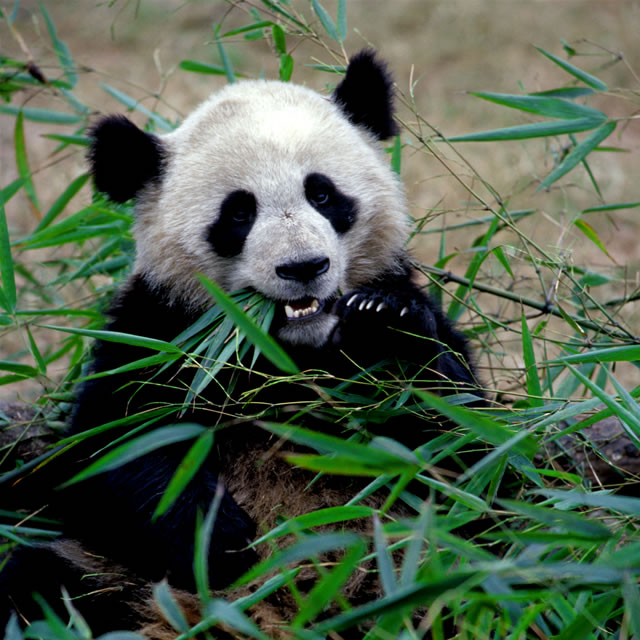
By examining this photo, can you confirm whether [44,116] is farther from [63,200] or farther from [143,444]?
[143,444]

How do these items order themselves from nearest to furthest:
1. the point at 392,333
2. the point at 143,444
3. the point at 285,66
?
the point at 143,444
the point at 392,333
the point at 285,66

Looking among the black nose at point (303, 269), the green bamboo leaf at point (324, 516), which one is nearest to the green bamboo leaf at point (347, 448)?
the green bamboo leaf at point (324, 516)

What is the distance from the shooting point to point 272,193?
2479 mm

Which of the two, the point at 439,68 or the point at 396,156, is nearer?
the point at 396,156

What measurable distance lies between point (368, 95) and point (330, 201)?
49 cm

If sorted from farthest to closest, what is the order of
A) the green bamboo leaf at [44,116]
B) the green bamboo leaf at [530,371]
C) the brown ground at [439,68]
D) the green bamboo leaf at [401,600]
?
the brown ground at [439,68] → the green bamboo leaf at [44,116] → the green bamboo leaf at [530,371] → the green bamboo leaf at [401,600]

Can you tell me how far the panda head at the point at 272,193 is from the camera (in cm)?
241

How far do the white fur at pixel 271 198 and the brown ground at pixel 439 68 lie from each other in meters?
2.61

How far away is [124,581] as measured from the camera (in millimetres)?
2404

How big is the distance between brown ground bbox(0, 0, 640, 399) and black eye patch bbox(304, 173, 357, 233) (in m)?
2.71

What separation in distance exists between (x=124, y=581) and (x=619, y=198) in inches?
187

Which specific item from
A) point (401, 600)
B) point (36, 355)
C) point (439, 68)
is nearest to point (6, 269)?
point (36, 355)

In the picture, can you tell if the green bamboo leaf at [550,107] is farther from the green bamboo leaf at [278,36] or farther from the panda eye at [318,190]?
the green bamboo leaf at [278,36]

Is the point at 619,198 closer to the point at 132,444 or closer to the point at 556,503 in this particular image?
the point at 556,503
